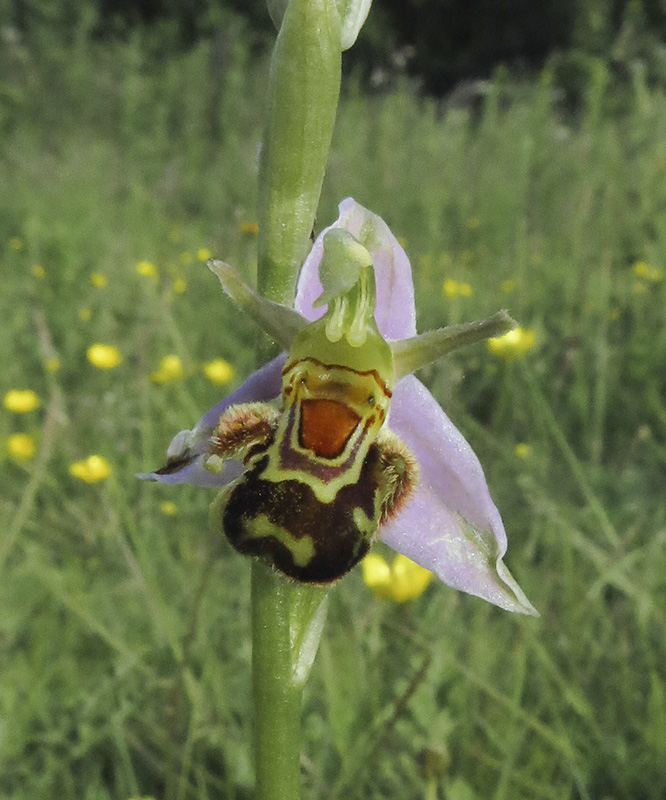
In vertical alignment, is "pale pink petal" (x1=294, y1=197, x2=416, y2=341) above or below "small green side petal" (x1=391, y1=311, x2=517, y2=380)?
above

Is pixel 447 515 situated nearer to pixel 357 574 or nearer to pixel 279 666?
pixel 279 666

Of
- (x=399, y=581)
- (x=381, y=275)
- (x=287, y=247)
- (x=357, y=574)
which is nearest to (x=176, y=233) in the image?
(x=357, y=574)

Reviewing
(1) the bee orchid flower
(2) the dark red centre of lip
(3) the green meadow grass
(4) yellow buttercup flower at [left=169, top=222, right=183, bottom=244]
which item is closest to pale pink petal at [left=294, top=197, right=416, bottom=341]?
(1) the bee orchid flower

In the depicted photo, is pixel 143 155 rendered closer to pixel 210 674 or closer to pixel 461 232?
pixel 461 232

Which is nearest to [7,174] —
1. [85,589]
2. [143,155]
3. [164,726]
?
[143,155]

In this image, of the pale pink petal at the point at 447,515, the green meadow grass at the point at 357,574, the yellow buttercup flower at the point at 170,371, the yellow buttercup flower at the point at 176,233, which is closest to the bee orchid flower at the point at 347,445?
the pale pink petal at the point at 447,515

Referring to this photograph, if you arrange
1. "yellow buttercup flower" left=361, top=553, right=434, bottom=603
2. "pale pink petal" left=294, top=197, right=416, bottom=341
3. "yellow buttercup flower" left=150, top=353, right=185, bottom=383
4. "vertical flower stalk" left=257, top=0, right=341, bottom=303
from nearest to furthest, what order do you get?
"vertical flower stalk" left=257, top=0, right=341, bottom=303, "pale pink petal" left=294, top=197, right=416, bottom=341, "yellow buttercup flower" left=361, top=553, right=434, bottom=603, "yellow buttercup flower" left=150, top=353, right=185, bottom=383

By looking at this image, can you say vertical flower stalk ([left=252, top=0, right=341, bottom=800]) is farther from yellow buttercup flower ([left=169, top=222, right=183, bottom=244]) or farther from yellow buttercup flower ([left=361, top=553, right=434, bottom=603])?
yellow buttercup flower ([left=169, top=222, right=183, bottom=244])

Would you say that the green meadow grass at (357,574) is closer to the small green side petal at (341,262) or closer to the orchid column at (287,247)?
the orchid column at (287,247)
